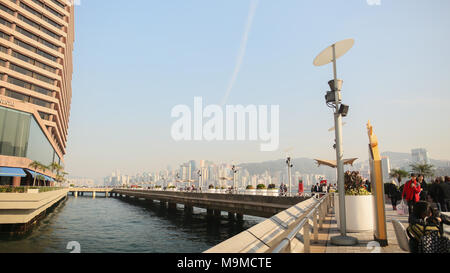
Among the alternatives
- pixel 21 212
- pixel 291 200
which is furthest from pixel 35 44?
pixel 291 200

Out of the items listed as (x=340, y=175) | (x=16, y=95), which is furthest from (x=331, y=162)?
(x=16, y=95)

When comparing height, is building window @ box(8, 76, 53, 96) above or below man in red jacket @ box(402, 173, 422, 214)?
above

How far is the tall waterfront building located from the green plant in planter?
133 feet

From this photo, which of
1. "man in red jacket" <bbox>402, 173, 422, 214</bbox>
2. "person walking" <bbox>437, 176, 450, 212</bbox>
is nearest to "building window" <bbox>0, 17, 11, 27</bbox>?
"man in red jacket" <bbox>402, 173, 422, 214</bbox>

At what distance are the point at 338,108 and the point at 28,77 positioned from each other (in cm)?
6293

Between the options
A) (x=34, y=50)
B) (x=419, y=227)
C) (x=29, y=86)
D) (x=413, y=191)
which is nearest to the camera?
(x=419, y=227)

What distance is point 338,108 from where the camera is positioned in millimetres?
7273

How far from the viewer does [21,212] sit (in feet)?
71.6

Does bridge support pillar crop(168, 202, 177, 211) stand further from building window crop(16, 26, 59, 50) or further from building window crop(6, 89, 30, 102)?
building window crop(16, 26, 59, 50)

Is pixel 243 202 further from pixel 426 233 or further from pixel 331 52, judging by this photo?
pixel 426 233

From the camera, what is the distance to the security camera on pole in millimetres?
6728
